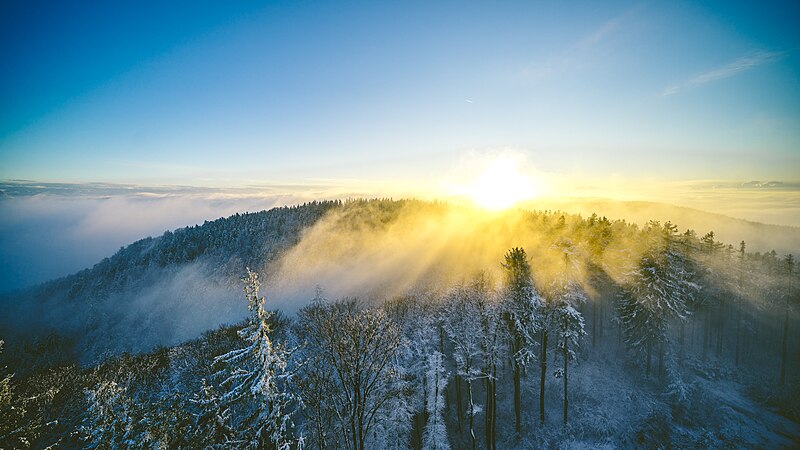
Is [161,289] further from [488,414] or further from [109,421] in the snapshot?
[488,414]

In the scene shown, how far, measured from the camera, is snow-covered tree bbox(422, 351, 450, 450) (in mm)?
23469

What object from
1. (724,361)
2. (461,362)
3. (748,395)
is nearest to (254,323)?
(461,362)

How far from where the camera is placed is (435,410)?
2448cm

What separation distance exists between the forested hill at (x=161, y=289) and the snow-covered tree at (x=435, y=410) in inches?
3481

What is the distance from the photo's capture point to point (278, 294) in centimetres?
10344

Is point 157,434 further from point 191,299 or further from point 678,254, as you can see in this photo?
point 191,299

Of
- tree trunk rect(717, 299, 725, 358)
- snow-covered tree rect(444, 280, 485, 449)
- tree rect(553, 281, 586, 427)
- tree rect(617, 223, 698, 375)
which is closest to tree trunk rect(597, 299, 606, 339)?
tree rect(617, 223, 698, 375)

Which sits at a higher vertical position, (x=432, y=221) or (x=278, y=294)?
(x=432, y=221)

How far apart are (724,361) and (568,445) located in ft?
108

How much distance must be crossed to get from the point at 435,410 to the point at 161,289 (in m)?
123

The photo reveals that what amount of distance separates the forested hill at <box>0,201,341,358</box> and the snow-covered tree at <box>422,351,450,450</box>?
8842 cm

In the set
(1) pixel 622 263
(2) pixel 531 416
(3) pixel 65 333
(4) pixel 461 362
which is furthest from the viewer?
(3) pixel 65 333

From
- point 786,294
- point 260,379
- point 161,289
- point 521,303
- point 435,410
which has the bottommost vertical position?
point 161,289

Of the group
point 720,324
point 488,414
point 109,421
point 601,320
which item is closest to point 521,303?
point 488,414
